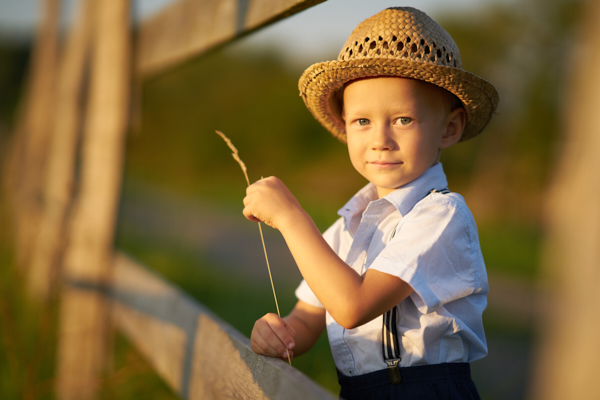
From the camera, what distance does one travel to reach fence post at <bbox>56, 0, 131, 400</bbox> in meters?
2.95

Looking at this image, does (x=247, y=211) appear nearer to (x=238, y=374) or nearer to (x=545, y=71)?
(x=238, y=374)

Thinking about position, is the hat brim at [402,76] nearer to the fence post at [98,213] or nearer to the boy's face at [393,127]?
the boy's face at [393,127]

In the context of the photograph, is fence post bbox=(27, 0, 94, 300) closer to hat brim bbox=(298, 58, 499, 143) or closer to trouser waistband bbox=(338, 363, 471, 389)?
hat brim bbox=(298, 58, 499, 143)

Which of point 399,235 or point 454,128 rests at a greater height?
point 454,128

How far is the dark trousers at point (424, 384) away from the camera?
1.11 metres

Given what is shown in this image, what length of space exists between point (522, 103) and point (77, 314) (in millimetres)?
7842

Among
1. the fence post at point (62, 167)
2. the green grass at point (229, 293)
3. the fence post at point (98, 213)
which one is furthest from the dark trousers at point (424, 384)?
the fence post at point (62, 167)

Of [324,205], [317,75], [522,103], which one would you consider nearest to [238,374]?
[317,75]

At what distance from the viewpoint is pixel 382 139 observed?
1170 mm

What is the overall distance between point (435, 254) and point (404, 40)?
0.49m

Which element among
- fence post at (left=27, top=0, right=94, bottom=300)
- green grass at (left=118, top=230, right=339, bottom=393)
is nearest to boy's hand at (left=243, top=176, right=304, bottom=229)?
green grass at (left=118, top=230, right=339, bottom=393)

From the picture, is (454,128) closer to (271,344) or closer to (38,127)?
(271,344)

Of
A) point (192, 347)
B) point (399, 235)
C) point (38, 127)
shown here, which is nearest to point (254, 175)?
point (38, 127)

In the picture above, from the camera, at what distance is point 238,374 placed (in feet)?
4.17
